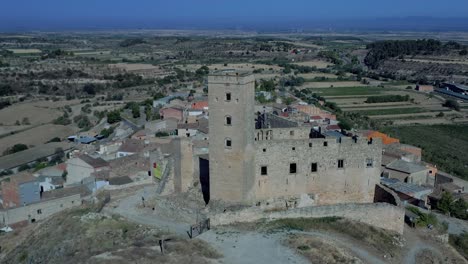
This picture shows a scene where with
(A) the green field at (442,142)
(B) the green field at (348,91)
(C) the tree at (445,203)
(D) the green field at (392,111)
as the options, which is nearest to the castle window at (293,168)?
(C) the tree at (445,203)

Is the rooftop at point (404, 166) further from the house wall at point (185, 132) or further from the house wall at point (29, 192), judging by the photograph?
the house wall at point (29, 192)

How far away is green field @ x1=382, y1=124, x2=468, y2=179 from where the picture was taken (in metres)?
49.8

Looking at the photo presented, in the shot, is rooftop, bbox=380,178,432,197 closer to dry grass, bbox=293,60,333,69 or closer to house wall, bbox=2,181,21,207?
house wall, bbox=2,181,21,207

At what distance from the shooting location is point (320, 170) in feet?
90.7

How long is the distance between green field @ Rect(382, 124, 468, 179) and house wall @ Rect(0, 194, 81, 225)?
110 feet

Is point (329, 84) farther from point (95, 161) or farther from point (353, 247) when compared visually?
point (353, 247)

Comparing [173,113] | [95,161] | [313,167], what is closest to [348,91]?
[173,113]

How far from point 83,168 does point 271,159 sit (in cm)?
1848

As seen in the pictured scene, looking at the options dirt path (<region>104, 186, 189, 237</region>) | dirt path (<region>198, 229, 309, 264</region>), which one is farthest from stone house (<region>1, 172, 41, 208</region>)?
dirt path (<region>198, 229, 309, 264</region>)

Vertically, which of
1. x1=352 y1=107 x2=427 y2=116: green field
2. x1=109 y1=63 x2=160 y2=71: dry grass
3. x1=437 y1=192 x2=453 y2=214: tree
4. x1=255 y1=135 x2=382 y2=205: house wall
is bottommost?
x1=352 y1=107 x2=427 y2=116: green field

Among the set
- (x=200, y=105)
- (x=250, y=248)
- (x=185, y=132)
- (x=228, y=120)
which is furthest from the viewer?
(x=200, y=105)

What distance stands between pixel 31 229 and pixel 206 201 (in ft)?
40.3

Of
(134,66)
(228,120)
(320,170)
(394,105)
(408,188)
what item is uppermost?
(228,120)

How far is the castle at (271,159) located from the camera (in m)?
25.5
